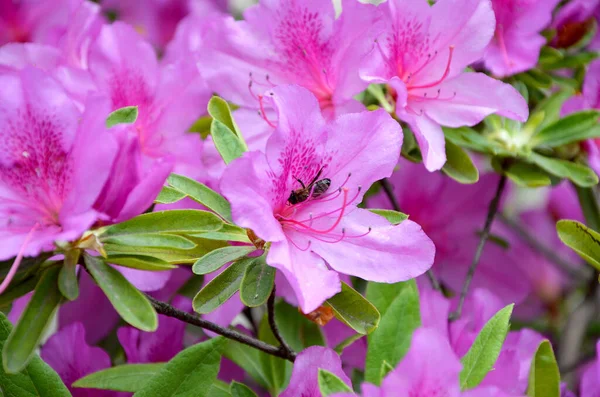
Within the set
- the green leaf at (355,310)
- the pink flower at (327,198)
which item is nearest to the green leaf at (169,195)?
the pink flower at (327,198)

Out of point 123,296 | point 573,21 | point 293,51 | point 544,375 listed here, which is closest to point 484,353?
point 544,375

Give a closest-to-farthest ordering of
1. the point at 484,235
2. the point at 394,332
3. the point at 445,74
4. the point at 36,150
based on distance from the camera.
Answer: the point at 36,150 < the point at 394,332 < the point at 445,74 < the point at 484,235

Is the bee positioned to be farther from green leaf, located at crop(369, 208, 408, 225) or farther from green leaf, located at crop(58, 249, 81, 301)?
green leaf, located at crop(58, 249, 81, 301)

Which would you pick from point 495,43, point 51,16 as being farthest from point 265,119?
point 51,16

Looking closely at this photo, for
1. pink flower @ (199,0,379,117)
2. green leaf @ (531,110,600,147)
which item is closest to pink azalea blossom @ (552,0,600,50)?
green leaf @ (531,110,600,147)

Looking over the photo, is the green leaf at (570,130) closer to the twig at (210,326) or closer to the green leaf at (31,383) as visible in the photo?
the twig at (210,326)

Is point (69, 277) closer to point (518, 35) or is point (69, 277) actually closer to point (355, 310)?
point (355, 310)

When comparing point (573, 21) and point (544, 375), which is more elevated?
point (573, 21)
